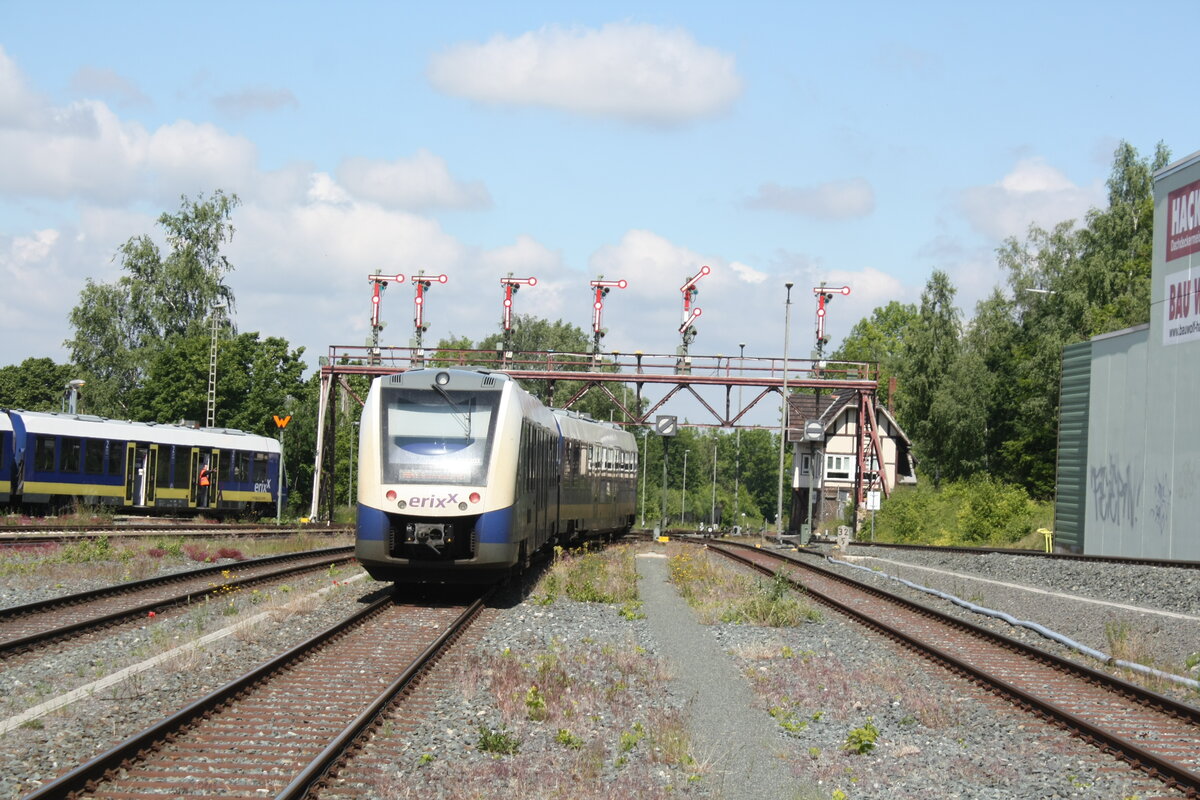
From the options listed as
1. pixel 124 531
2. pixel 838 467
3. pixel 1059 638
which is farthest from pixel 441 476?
pixel 838 467

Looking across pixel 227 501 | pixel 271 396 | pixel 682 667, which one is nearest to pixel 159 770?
pixel 682 667

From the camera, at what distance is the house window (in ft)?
244

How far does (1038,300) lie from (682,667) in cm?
5896

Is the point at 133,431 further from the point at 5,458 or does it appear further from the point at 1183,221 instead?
the point at 1183,221

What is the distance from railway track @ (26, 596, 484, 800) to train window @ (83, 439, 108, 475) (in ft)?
76.7

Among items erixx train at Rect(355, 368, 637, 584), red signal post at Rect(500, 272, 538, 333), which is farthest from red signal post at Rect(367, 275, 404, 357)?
erixx train at Rect(355, 368, 637, 584)

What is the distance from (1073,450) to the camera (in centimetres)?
3111

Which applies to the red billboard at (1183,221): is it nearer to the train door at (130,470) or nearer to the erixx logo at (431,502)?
the erixx logo at (431,502)

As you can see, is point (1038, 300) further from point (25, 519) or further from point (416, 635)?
point (416, 635)

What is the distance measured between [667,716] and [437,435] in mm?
7575

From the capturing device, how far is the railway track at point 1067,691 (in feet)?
30.9

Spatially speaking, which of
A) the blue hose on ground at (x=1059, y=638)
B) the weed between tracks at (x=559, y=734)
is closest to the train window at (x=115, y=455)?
the blue hose on ground at (x=1059, y=638)

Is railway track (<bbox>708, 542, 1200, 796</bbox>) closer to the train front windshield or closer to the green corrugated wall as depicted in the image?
the train front windshield

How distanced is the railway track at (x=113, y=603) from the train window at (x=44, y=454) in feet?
41.5
